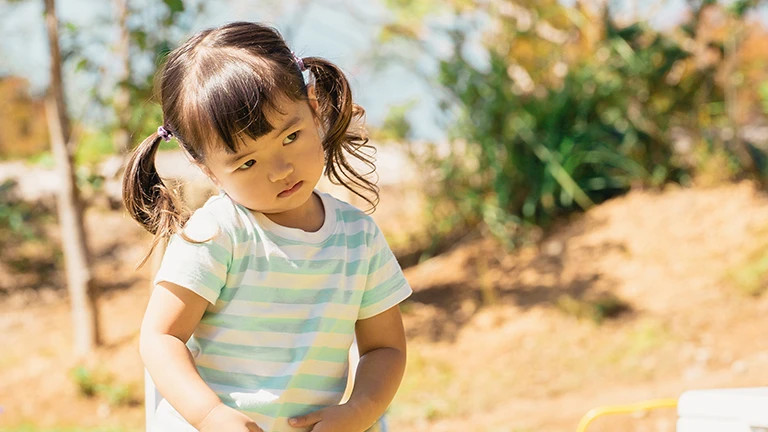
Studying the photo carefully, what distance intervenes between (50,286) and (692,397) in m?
4.80

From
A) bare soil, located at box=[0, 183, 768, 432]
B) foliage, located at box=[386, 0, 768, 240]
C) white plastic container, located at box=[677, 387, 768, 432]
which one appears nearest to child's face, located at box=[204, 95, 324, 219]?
white plastic container, located at box=[677, 387, 768, 432]

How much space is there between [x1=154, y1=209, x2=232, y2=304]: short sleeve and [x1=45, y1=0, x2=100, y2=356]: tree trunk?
307cm

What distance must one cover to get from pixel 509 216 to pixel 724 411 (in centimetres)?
377

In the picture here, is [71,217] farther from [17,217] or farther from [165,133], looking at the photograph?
[165,133]

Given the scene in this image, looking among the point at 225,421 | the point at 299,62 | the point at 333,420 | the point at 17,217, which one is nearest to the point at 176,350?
the point at 225,421

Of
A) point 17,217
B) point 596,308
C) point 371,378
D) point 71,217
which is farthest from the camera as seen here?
point 17,217

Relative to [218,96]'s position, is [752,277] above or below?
below

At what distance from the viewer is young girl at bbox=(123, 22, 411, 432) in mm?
1277

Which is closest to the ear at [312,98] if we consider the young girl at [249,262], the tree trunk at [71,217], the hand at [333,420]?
the young girl at [249,262]

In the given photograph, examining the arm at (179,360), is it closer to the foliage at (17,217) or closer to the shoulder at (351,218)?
the shoulder at (351,218)

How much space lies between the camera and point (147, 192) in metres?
1.42

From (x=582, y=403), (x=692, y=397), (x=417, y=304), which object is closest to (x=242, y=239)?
(x=692, y=397)

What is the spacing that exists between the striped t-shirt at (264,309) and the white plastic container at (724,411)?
2.05 feet

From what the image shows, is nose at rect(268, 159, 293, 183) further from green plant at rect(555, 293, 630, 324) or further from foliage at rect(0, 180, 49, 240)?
foliage at rect(0, 180, 49, 240)
